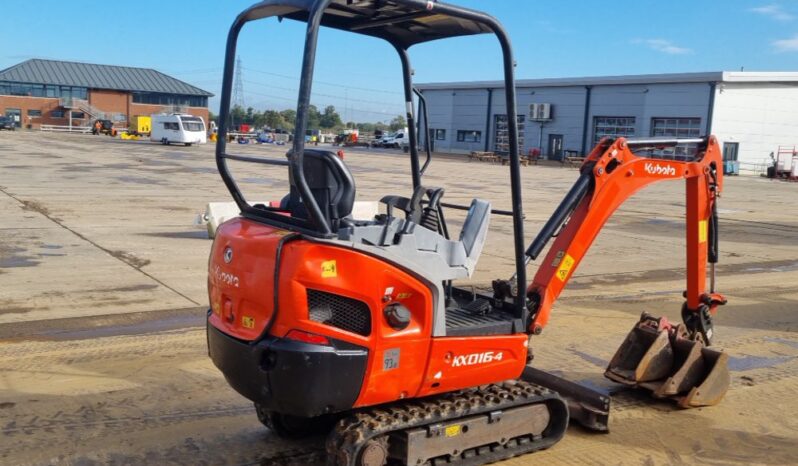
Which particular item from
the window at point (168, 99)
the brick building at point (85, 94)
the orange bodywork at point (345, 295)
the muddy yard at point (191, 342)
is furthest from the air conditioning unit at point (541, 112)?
the orange bodywork at point (345, 295)

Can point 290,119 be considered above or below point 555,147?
below

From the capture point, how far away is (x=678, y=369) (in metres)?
5.80

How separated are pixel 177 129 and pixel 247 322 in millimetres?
54537

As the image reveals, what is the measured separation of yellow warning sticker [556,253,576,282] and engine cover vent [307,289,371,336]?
182 centimetres

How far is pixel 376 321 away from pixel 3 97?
3754 inches

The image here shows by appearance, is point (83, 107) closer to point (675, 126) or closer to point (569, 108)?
point (569, 108)

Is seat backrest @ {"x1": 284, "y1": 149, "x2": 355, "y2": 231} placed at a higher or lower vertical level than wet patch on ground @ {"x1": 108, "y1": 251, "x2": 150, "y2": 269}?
higher

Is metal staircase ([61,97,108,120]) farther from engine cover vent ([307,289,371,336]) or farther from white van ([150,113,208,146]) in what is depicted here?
engine cover vent ([307,289,371,336])

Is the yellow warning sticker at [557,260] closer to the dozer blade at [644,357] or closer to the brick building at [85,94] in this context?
the dozer blade at [644,357]

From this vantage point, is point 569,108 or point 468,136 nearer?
point 569,108

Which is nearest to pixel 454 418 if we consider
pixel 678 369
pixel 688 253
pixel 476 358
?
pixel 476 358

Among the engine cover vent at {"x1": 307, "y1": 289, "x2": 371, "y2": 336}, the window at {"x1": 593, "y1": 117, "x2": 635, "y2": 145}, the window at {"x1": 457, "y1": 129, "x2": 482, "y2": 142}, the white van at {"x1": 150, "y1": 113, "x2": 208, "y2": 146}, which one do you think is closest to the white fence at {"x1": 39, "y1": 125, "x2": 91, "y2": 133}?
the white van at {"x1": 150, "y1": 113, "x2": 208, "y2": 146}

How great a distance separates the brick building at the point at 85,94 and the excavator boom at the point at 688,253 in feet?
286

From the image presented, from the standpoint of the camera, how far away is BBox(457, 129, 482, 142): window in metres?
65.5
